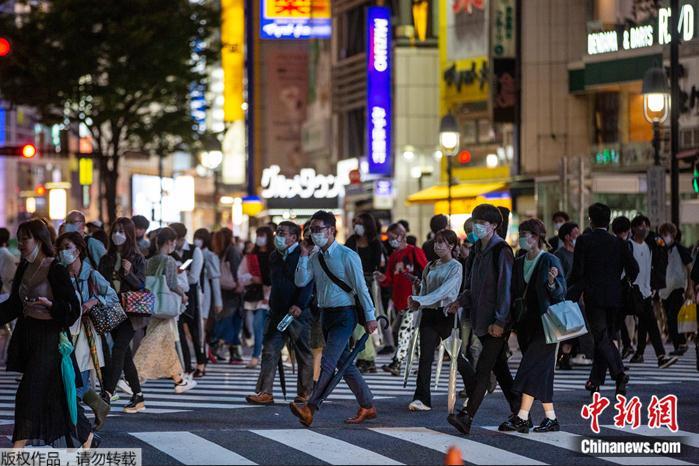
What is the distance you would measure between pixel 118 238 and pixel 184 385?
7.93 feet

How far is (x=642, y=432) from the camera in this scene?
42.3 feet

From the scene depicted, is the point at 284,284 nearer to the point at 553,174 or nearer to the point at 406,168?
the point at 553,174

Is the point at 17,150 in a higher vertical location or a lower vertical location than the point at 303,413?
higher

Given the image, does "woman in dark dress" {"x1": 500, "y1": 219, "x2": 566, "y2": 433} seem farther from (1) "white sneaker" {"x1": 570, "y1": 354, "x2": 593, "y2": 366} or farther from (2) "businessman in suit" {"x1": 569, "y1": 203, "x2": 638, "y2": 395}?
(1) "white sneaker" {"x1": 570, "y1": 354, "x2": 593, "y2": 366}

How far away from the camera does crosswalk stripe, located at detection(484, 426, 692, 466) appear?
36.4ft

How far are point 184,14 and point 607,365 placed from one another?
3062 cm

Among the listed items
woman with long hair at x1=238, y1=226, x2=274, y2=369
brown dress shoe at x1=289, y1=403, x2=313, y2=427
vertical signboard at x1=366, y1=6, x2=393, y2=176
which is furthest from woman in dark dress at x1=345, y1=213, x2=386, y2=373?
vertical signboard at x1=366, y1=6, x2=393, y2=176

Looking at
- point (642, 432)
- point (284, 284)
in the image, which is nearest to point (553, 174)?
point (284, 284)

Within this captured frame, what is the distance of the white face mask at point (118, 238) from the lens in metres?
15.5

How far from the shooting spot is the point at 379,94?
5184 centimetres

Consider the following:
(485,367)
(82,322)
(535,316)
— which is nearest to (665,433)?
(535,316)

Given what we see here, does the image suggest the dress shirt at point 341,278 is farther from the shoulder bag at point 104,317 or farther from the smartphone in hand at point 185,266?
the smartphone in hand at point 185,266

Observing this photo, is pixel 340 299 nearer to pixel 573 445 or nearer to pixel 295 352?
pixel 295 352

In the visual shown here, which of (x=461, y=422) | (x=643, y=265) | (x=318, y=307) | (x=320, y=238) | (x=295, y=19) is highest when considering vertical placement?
(x=295, y=19)
